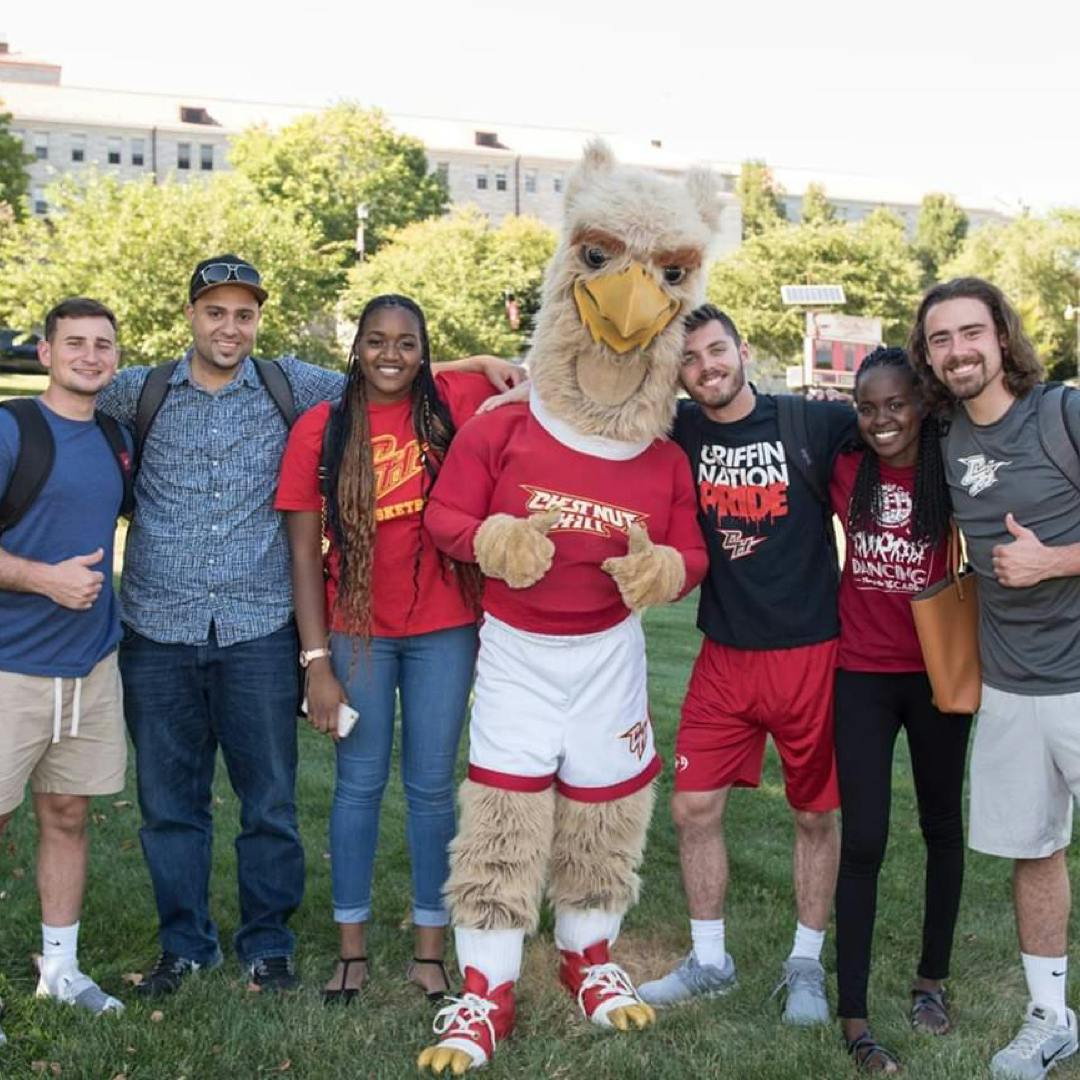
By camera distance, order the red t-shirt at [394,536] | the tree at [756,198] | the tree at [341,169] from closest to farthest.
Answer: the red t-shirt at [394,536] < the tree at [341,169] < the tree at [756,198]

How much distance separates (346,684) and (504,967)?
977mm

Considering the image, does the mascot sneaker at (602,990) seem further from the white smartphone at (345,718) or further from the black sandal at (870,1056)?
the white smartphone at (345,718)

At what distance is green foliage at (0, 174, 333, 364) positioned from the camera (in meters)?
20.9

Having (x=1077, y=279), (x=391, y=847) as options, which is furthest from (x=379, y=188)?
(x=391, y=847)

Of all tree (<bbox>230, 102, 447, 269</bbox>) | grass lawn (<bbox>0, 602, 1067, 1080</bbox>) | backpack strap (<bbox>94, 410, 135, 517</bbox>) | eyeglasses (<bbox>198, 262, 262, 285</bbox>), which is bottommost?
grass lawn (<bbox>0, 602, 1067, 1080</bbox>)

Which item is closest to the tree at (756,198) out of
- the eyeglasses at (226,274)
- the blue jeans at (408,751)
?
the eyeglasses at (226,274)

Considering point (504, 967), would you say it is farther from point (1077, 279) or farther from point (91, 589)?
point (1077, 279)

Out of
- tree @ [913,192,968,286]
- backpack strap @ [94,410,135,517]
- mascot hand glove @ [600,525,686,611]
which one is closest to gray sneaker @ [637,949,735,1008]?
mascot hand glove @ [600,525,686,611]

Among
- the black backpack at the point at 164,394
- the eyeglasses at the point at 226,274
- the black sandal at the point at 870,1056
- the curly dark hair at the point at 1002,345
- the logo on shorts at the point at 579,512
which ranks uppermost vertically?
the eyeglasses at the point at 226,274

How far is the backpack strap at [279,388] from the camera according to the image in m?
3.83

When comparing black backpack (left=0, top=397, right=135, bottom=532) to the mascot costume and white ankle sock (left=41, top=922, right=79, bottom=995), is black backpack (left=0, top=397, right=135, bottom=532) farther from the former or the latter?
white ankle sock (left=41, top=922, right=79, bottom=995)

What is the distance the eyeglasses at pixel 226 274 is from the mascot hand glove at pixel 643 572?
Answer: 1499 millimetres

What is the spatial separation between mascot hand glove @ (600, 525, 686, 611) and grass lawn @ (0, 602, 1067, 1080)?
128 centimetres

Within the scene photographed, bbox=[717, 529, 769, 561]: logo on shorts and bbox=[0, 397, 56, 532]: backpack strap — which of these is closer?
bbox=[0, 397, 56, 532]: backpack strap
